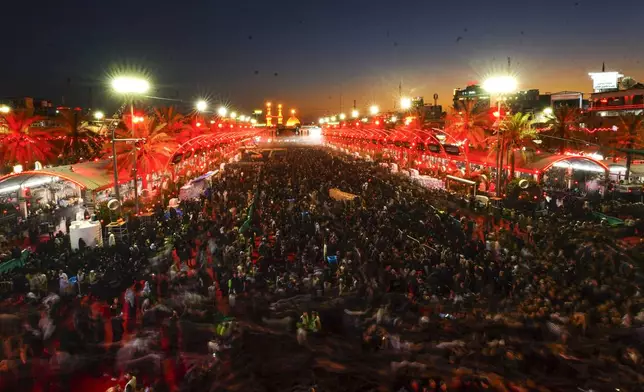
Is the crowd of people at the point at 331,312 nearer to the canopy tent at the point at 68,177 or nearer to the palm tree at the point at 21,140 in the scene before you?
the canopy tent at the point at 68,177

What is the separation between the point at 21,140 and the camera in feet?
93.4

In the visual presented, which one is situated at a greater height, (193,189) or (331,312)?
(193,189)

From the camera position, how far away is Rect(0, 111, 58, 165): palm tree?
91.0 ft

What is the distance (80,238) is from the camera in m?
15.1

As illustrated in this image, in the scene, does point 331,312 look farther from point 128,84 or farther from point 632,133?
point 632,133

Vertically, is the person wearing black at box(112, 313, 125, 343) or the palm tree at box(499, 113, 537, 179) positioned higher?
the palm tree at box(499, 113, 537, 179)

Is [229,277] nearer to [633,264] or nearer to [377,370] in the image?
[377,370]

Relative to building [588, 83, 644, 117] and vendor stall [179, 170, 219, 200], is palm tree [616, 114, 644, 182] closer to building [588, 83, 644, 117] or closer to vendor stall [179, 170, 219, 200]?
building [588, 83, 644, 117]

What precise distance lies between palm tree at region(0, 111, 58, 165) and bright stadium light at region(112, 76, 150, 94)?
1269 centimetres

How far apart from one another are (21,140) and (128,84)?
14203mm

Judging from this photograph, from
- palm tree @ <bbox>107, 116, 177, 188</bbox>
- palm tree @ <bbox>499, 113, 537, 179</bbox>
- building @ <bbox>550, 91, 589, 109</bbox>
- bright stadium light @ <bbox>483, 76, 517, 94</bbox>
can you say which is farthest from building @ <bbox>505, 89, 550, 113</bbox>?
palm tree @ <bbox>107, 116, 177, 188</bbox>

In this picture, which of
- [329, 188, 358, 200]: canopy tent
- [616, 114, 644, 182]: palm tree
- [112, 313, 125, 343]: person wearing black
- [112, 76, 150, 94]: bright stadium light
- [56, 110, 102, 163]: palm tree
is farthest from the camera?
[616, 114, 644, 182]: palm tree

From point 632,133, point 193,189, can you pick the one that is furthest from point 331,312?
point 632,133

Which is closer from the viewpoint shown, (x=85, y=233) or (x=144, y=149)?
(x=85, y=233)
